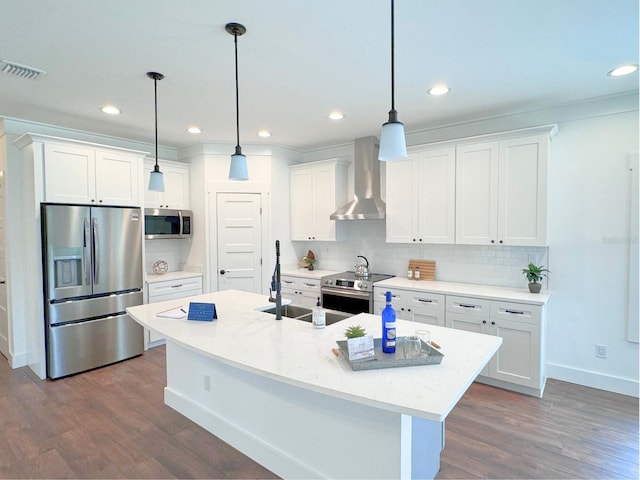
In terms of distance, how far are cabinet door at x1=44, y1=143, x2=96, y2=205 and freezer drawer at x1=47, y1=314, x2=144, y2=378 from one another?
1.36m

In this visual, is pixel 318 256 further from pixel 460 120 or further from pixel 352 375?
pixel 352 375

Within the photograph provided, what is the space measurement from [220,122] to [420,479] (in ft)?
12.4

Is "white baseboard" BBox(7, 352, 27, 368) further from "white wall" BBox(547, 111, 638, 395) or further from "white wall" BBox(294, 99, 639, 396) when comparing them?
"white wall" BBox(547, 111, 638, 395)

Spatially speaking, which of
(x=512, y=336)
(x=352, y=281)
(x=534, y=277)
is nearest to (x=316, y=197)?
(x=352, y=281)

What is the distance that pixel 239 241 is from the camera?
500 centimetres

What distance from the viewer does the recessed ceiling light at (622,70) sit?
2.66 metres

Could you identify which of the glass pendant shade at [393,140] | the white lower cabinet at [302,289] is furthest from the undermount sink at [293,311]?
the glass pendant shade at [393,140]

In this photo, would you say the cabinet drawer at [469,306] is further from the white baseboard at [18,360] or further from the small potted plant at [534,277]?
the white baseboard at [18,360]

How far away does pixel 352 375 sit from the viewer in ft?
5.20

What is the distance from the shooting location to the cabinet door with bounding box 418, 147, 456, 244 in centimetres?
385

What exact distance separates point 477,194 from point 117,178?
4063mm

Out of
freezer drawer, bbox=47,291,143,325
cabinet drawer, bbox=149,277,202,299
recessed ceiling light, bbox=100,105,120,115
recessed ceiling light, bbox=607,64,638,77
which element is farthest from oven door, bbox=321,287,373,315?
recessed ceiling light, bbox=100,105,120,115

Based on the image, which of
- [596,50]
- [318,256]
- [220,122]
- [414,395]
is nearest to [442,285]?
[318,256]

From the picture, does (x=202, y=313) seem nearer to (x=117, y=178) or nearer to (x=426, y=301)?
(x=426, y=301)
